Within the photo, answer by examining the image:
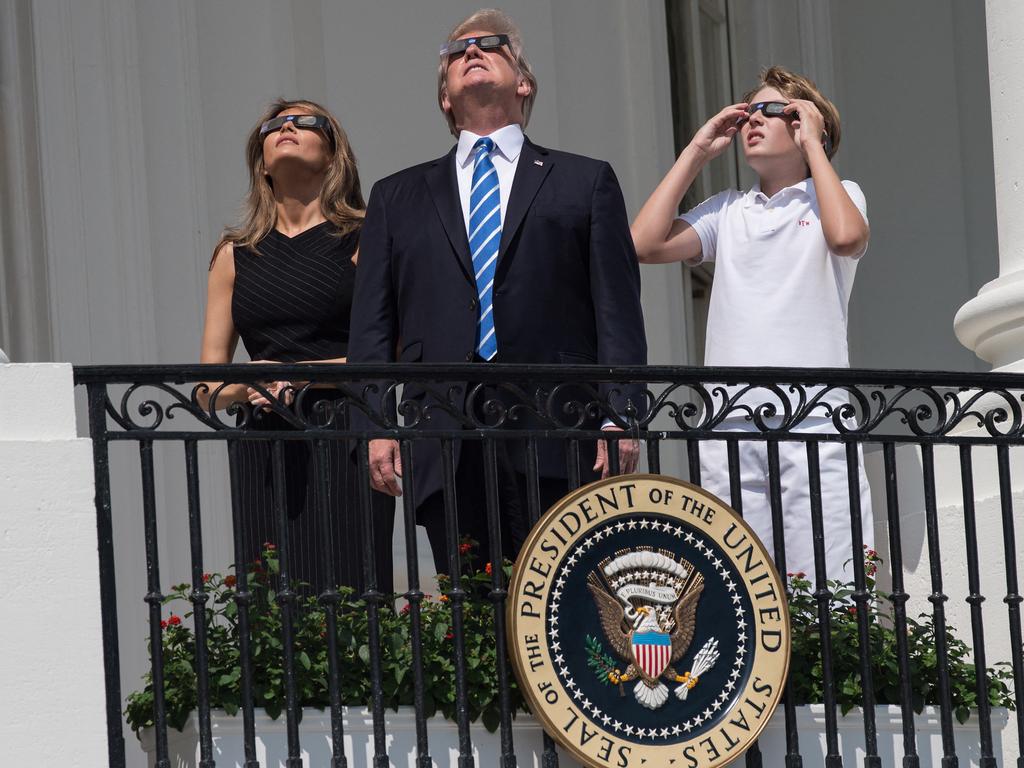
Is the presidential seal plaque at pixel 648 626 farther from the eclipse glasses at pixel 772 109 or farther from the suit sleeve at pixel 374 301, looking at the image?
the eclipse glasses at pixel 772 109

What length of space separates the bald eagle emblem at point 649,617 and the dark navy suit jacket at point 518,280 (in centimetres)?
44

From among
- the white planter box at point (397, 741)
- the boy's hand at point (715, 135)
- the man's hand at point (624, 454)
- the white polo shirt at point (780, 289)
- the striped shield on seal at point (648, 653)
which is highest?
the boy's hand at point (715, 135)

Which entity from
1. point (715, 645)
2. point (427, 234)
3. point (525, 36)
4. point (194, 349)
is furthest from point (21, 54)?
point (715, 645)

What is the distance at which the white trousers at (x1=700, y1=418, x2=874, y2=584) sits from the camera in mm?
6953

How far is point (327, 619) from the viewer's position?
6078 mm

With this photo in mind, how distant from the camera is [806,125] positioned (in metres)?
7.30

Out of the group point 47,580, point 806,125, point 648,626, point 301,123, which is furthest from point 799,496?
point 47,580

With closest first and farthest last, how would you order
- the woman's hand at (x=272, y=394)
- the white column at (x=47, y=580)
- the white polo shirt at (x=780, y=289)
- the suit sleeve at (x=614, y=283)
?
1. the white column at (x=47, y=580)
2. the woman's hand at (x=272, y=394)
3. the suit sleeve at (x=614, y=283)
4. the white polo shirt at (x=780, y=289)

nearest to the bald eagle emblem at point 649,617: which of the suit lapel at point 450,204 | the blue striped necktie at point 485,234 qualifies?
the blue striped necktie at point 485,234

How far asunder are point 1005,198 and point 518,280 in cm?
194

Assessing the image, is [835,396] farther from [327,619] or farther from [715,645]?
[327,619]

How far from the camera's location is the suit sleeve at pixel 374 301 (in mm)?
6652

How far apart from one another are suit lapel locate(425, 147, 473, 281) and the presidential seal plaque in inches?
34.4

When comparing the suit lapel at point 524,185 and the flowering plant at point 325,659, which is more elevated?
the suit lapel at point 524,185
